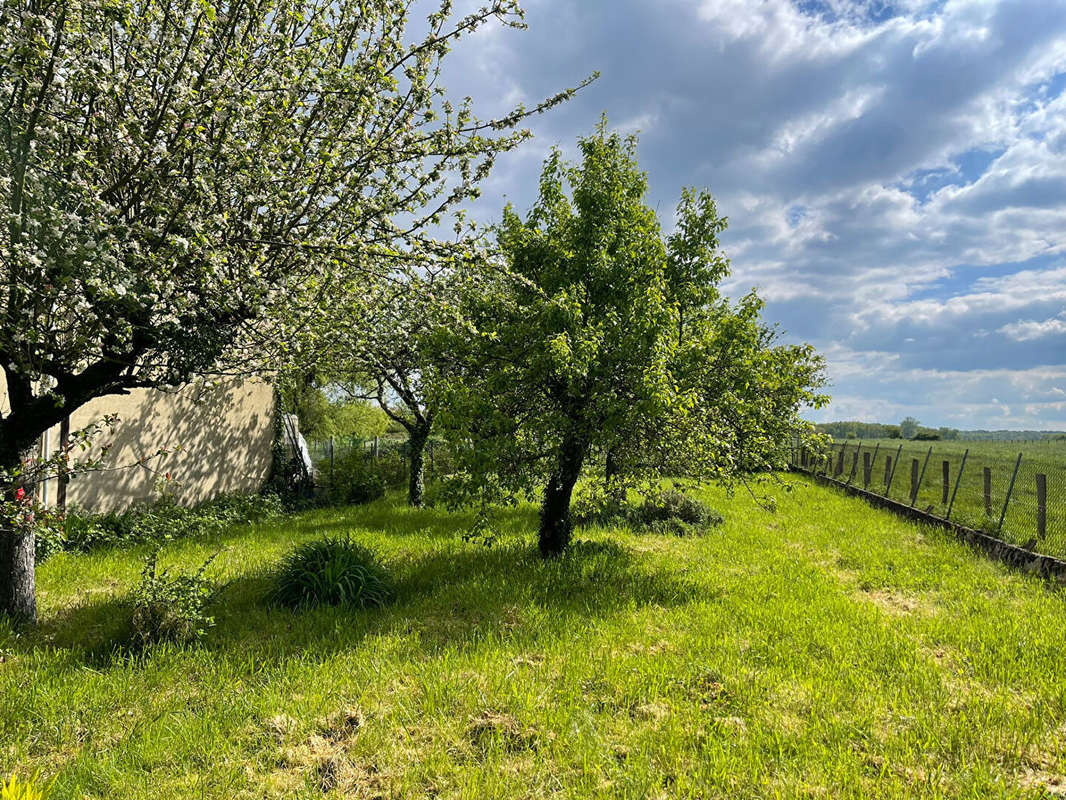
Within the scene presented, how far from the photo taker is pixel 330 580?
7496mm

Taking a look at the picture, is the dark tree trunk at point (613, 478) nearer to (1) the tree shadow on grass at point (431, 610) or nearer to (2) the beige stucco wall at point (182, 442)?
(1) the tree shadow on grass at point (431, 610)

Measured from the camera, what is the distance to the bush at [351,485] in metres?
17.2

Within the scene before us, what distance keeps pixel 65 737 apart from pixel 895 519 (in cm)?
1780

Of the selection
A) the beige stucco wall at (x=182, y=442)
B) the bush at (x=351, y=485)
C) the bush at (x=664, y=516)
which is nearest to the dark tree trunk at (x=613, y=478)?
the bush at (x=664, y=516)

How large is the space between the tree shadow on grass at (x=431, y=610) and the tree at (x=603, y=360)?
127 centimetres

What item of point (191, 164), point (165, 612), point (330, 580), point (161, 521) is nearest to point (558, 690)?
point (330, 580)

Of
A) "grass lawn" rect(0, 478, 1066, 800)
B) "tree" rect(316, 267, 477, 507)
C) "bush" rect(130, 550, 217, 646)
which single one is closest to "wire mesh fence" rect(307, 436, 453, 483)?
"tree" rect(316, 267, 477, 507)

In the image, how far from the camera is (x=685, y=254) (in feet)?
34.4

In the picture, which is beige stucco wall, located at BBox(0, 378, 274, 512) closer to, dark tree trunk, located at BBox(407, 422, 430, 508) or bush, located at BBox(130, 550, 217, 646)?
dark tree trunk, located at BBox(407, 422, 430, 508)

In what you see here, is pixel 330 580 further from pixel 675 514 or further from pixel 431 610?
pixel 675 514

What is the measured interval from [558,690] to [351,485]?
533 inches

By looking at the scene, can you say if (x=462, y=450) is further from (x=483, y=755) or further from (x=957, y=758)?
(x=957, y=758)

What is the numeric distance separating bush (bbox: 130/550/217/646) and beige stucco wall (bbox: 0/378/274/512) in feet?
16.2

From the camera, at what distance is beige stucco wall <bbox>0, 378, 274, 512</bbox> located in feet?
38.8
